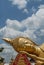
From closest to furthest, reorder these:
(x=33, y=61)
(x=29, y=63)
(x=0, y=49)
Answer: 1. (x=29, y=63)
2. (x=33, y=61)
3. (x=0, y=49)

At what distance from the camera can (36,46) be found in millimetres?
7391

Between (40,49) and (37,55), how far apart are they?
0.21 metres

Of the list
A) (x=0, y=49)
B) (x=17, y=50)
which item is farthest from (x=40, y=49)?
(x=0, y=49)

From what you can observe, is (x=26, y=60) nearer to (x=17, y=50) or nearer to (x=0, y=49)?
(x=17, y=50)

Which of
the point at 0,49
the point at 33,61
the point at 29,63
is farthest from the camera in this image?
the point at 0,49

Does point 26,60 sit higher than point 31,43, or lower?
lower

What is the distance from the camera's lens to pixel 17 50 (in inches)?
289

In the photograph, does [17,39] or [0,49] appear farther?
[0,49]

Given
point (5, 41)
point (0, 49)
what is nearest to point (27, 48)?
point (5, 41)

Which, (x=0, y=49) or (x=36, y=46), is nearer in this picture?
(x=36, y=46)

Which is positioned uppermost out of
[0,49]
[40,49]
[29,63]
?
Answer: [0,49]

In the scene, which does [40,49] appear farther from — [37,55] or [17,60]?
[17,60]

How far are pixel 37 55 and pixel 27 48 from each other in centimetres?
38

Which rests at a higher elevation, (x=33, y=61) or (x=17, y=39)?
(x=17, y=39)
